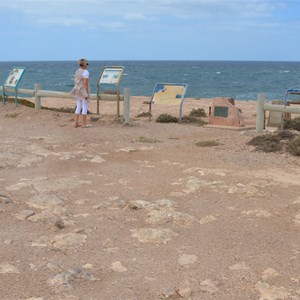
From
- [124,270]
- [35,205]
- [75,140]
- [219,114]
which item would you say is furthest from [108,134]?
[124,270]

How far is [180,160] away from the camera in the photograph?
789 cm

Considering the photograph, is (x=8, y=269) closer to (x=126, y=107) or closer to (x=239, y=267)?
(x=239, y=267)

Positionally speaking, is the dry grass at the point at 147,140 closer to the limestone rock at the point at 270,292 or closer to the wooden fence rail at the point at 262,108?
the wooden fence rail at the point at 262,108

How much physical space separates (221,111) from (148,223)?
750cm

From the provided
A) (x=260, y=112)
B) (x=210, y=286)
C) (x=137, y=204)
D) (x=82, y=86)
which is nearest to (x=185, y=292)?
(x=210, y=286)

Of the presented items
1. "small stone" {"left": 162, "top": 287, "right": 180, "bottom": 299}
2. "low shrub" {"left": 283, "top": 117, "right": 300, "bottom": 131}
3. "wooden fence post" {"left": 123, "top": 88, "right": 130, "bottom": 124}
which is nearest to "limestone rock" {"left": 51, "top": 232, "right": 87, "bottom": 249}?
"small stone" {"left": 162, "top": 287, "right": 180, "bottom": 299}

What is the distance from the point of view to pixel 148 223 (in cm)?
491

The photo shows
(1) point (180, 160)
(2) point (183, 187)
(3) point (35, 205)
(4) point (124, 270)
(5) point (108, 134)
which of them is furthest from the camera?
(5) point (108, 134)

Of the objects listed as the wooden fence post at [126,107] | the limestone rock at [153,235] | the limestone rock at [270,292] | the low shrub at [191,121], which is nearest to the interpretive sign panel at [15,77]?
the wooden fence post at [126,107]

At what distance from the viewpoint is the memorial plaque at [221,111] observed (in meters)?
11.9

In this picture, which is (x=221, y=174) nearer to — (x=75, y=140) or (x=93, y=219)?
(x=93, y=219)

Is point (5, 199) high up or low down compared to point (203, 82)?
down

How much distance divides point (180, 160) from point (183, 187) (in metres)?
1.71

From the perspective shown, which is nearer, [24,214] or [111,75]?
[24,214]
